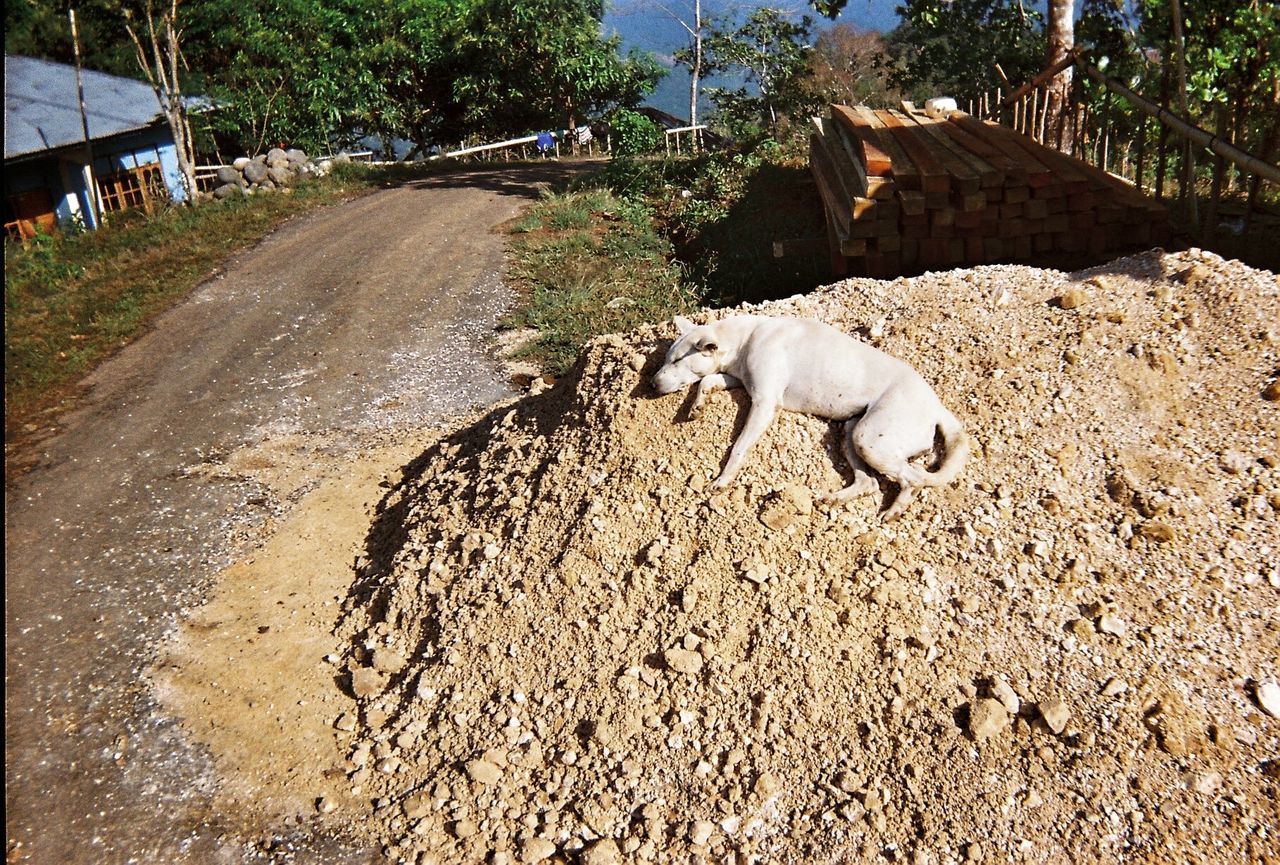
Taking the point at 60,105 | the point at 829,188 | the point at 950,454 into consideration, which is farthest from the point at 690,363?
the point at 60,105

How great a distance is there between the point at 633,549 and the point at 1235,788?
2.73 m

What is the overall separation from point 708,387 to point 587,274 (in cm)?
617

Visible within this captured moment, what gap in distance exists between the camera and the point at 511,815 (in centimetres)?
400

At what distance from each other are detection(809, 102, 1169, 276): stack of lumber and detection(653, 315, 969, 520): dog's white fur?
315cm

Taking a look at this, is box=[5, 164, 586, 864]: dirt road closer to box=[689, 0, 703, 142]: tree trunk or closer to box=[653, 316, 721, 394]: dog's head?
box=[653, 316, 721, 394]: dog's head

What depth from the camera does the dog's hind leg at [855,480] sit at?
459 centimetres

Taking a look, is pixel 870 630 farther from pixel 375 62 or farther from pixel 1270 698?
pixel 375 62

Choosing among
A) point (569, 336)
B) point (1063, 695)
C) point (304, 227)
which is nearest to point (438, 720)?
point (1063, 695)

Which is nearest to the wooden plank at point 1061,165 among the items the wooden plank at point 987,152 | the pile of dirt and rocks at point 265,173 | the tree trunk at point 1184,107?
the wooden plank at point 987,152

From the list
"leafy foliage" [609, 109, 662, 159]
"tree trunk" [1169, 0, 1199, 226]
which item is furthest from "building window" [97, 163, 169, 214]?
"tree trunk" [1169, 0, 1199, 226]

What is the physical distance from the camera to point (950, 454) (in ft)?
15.4

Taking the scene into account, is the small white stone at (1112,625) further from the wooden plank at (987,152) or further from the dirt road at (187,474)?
the wooden plank at (987,152)

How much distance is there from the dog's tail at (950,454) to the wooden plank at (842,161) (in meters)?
3.77

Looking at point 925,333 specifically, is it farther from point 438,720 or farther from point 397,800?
point 397,800
